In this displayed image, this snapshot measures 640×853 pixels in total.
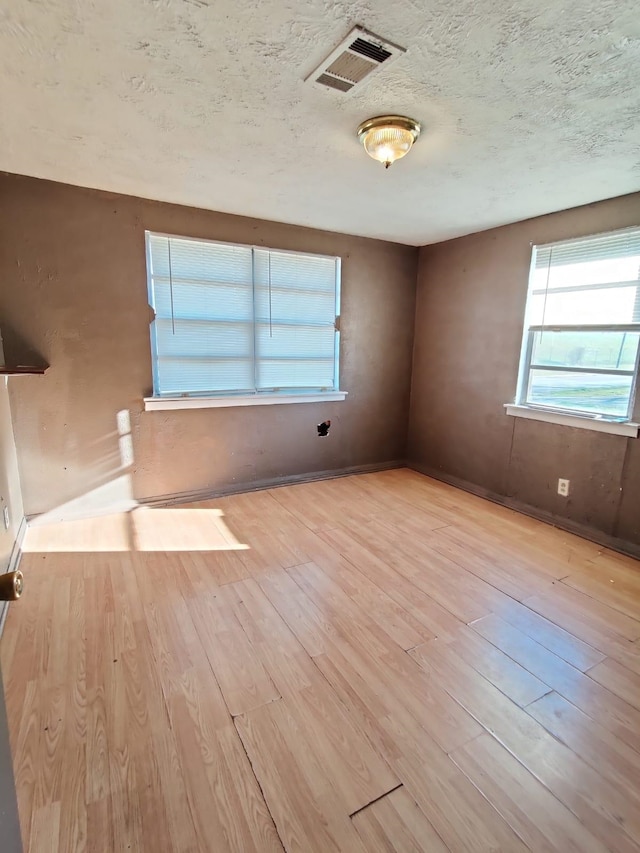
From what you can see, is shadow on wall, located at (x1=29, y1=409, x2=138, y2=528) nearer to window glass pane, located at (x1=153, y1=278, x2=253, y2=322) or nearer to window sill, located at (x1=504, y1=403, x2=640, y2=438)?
window glass pane, located at (x1=153, y1=278, x2=253, y2=322)

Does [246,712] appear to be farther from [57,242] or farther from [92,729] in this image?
[57,242]

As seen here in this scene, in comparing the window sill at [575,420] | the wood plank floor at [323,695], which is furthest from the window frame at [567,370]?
the wood plank floor at [323,695]

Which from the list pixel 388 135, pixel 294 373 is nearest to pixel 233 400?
pixel 294 373

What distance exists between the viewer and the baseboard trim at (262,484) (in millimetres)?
3534

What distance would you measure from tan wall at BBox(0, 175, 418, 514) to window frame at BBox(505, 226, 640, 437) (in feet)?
5.30

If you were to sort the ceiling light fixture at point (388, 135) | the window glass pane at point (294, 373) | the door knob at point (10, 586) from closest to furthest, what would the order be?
the door knob at point (10, 586) < the ceiling light fixture at point (388, 135) < the window glass pane at point (294, 373)

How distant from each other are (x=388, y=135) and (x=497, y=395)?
8.07 feet

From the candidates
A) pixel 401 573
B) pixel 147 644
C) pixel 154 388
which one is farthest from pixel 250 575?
pixel 154 388

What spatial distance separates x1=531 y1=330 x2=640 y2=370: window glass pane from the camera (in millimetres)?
2842

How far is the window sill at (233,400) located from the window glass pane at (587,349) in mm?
1836

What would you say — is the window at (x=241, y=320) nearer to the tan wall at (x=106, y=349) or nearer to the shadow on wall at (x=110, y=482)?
the tan wall at (x=106, y=349)

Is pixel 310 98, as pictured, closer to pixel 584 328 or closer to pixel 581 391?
pixel 584 328

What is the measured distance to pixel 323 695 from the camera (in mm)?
1665

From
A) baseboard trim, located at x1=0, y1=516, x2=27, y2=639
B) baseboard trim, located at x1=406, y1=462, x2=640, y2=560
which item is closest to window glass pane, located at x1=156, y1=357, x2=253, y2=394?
baseboard trim, located at x1=0, y1=516, x2=27, y2=639
